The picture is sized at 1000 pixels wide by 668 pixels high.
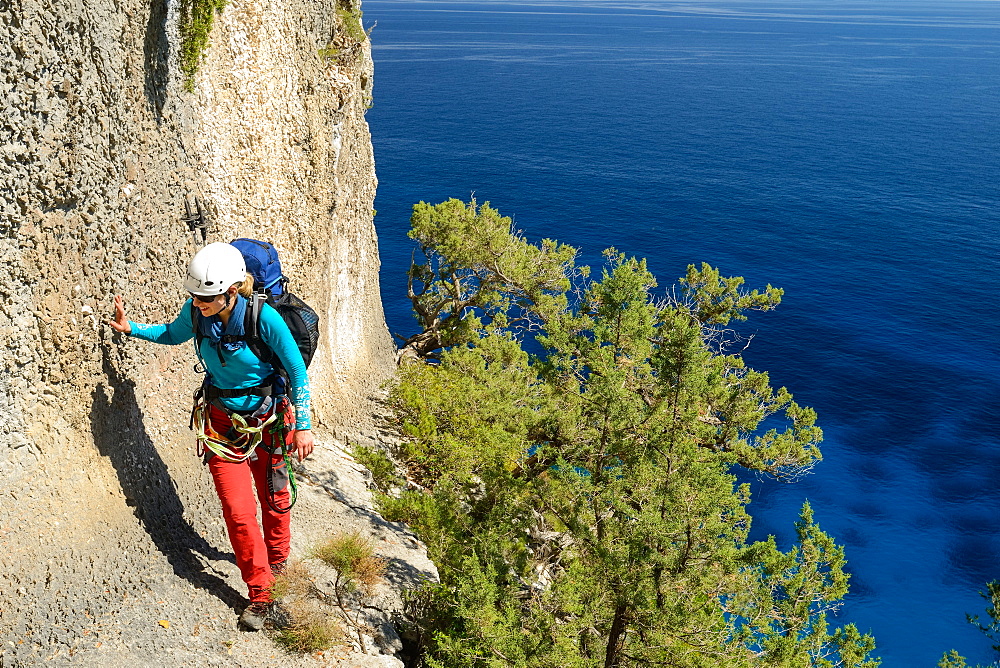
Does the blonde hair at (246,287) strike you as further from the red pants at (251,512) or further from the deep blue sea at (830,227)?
the deep blue sea at (830,227)

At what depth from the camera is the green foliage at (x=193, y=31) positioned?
12.1 m

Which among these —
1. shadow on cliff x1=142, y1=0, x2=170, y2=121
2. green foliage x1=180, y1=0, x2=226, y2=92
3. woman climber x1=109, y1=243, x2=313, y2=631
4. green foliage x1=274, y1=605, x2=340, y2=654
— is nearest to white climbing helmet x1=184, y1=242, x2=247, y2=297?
woman climber x1=109, y1=243, x2=313, y2=631

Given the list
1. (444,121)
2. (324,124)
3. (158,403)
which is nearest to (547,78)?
(444,121)

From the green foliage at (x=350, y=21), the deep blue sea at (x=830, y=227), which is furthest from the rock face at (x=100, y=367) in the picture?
the deep blue sea at (x=830, y=227)

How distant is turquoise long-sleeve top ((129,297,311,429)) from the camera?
22.8 feet

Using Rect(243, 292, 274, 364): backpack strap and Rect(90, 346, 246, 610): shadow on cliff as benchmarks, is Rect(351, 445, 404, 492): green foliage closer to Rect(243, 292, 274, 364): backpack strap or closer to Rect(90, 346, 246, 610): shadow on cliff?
Rect(90, 346, 246, 610): shadow on cliff

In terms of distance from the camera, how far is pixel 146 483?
9.30m

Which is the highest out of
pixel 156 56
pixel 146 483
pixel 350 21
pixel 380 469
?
pixel 350 21

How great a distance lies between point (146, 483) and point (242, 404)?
9.12 feet

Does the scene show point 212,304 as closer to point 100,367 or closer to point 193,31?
point 100,367

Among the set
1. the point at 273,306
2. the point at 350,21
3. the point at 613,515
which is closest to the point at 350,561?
the point at 273,306

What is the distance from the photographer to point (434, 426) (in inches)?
696

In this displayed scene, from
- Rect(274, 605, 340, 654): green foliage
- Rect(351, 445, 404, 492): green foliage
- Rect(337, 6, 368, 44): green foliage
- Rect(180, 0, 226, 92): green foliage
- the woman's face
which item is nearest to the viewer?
the woman's face

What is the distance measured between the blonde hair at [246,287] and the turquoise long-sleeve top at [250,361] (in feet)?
0.63
